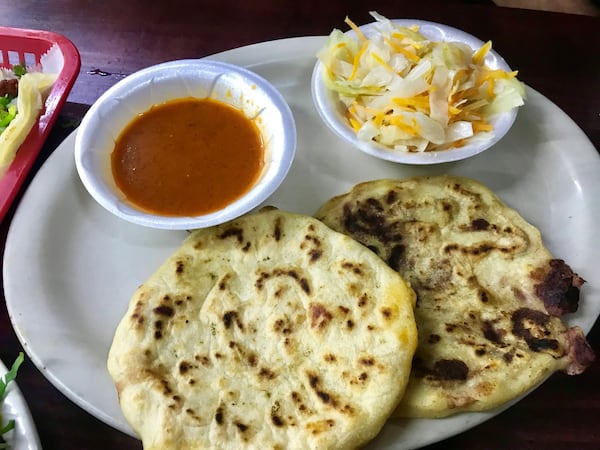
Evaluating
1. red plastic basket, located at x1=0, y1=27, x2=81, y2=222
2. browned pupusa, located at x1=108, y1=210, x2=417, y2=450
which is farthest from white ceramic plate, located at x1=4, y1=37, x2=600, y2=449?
browned pupusa, located at x1=108, y1=210, x2=417, y2=450

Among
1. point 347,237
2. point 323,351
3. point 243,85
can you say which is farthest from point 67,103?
point 323,351

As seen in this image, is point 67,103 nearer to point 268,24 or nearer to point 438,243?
point 268,24

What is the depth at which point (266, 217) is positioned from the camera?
2348 mm

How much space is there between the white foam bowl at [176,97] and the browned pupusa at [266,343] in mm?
170

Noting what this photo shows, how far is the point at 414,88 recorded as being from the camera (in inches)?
104

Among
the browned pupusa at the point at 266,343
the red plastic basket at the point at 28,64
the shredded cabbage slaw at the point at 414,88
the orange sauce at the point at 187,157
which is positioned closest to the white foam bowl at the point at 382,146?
the shredded cabbage slaw at the point at 414,88

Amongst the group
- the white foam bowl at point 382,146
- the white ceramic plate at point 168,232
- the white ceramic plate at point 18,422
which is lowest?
the white ceramic plate at point 18,422

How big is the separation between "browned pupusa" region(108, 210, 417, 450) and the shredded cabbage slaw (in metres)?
0.66

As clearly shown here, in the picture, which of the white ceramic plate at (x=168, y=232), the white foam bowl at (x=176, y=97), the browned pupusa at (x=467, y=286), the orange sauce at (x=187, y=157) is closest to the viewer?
the browned pupusa at (x=467, y=286)

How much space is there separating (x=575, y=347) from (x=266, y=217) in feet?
3.95

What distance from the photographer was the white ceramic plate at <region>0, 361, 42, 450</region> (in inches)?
75.5

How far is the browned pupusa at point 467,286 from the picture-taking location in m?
1.98

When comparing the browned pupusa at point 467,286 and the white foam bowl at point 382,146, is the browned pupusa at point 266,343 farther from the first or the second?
the white foam bowl at point 382,146

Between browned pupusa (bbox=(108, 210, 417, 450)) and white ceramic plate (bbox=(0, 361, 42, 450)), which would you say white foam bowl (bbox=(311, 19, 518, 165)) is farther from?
white ceramic plate (bbox=(0, 361, 42, 450))
